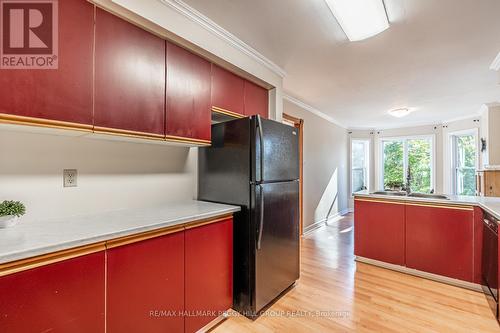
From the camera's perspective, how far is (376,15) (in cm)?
177

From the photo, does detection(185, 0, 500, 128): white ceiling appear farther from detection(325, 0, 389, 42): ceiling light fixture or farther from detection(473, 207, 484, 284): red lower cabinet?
detection(473, 207, 484, 284): red lower cabinet

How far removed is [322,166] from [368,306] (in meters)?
Answer: 3.30

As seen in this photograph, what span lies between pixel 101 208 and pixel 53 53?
1.01 metres

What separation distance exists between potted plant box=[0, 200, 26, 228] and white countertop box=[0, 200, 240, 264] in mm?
33

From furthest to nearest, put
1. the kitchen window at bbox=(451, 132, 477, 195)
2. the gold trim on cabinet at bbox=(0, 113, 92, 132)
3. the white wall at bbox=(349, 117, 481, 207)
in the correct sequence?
the white wall at bbox=(349, 117, 481, 207) < the kitchen window at bbox=(451, 132, 477, 195) < the gold trim on cabinet at bbox=(0, 113, 92, 132)

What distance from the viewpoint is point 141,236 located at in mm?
1322

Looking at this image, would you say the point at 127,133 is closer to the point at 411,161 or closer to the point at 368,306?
the point at 368,306

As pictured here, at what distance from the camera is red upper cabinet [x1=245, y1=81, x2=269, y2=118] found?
250cm

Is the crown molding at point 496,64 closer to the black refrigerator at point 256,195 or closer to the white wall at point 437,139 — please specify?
the black refrigerator at point 256,195

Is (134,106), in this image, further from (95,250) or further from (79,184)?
(95,250)

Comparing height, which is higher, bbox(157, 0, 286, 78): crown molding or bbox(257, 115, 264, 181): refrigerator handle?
bbox(157, 0, 286, 78): crown molding

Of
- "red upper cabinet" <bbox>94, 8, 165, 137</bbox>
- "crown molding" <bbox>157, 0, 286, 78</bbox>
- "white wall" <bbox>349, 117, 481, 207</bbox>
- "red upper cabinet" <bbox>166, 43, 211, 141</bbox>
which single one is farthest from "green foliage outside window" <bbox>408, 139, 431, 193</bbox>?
"red upper cabinet" <bbox>94, 8, 165, 137</bbox>

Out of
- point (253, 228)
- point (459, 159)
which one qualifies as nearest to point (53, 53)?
point (253, 228)

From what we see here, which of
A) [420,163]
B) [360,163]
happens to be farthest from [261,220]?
[420,163]
